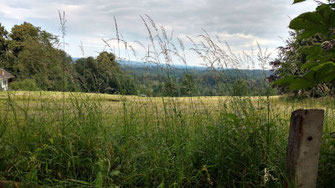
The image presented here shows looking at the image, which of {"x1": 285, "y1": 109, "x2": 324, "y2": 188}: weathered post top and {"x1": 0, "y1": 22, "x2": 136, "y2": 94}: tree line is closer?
{"x1": 285, "y1": 109, "x2": 324, "y2": 188}: weathered post top

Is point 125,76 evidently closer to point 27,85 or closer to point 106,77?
point 106,77

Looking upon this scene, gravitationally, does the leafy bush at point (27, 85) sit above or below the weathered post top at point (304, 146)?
above

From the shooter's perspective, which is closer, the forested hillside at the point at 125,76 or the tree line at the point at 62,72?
the forested hillside at the point at 125,76

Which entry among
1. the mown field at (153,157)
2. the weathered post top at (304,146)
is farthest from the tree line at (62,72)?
the weathered post top at (304,146)

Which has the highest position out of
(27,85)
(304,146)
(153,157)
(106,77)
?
(106,77)

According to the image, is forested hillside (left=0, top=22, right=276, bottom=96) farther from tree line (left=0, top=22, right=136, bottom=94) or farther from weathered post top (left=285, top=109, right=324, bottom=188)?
weathered post top (left=285, top=109, right=324, bottom=188)

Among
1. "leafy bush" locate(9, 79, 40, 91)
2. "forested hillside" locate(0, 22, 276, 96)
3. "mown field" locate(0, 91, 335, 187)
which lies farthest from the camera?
"leafy bush" locate(9, 79, 40, 91)

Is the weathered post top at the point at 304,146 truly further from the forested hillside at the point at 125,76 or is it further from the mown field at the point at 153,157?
the forested hillside at the point at 125,76

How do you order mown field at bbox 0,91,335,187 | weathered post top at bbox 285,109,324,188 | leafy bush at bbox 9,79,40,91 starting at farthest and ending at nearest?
leafy bush at bbox 9,79,40,91
mown field at bbox 0,91,335,187
weathered post top at bbox 285,109,324,188

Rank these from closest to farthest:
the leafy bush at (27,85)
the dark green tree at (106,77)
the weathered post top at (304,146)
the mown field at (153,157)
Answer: the weathered post top at (304,146), the mown field at (153,157), the dark green tree at (106,77), the leafy bush at (27,85)

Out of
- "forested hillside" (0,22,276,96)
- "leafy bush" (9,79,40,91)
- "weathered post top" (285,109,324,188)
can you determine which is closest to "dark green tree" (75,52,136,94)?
"forested hillside" (0,22,276,96)

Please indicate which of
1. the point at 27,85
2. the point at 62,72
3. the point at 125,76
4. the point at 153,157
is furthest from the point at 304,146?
the point at 27,85

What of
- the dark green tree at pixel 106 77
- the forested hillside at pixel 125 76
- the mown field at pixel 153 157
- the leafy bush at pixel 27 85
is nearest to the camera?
the mown field at pixel 153 157

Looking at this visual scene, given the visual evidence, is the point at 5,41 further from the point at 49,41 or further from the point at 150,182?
the point at 150,182
